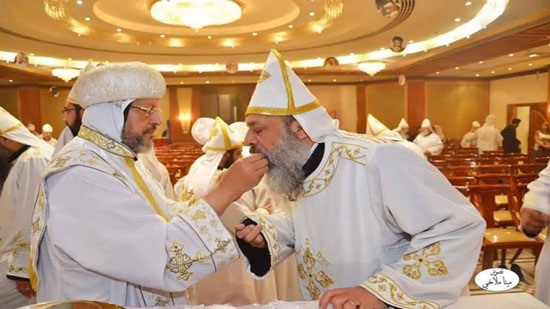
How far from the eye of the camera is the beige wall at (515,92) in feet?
56.7

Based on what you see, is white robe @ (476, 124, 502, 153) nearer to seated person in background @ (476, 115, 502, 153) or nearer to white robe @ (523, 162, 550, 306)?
seated person in background @ (476, 115, 502, 153)

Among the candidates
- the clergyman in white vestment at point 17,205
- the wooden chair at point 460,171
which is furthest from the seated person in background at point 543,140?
the clergyman in white vestment at point 17,205

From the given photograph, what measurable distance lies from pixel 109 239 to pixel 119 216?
3.3 inches

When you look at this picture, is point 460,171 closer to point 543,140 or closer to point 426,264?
point 426,264

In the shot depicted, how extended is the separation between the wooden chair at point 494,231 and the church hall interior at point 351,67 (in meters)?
0.02

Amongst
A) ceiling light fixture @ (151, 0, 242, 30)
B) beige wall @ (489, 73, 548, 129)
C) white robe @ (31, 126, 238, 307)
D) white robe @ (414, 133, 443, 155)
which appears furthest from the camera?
beige wall @ (489, 73, 548, 129)

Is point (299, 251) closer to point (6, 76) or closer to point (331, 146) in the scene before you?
point (331, 146)

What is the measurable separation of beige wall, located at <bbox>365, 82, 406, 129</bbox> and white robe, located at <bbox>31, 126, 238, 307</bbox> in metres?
20.5

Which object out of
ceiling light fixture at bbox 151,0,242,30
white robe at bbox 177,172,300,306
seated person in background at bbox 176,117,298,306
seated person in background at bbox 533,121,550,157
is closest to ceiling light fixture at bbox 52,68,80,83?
ceiling light fixture at bbox 151,0,242,30

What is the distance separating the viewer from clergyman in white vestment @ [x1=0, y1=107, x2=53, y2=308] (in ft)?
8.83

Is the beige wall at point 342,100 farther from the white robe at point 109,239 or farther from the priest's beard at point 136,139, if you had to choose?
the white robe at point 109,239

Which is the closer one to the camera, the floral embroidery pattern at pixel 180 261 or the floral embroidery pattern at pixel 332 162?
the floral embroidery pattern at pixel 180 261

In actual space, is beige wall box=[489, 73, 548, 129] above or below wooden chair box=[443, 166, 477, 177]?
above

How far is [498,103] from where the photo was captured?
66.3ft
